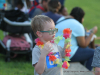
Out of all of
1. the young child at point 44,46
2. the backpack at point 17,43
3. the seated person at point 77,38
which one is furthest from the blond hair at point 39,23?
the backpack at point 17,43

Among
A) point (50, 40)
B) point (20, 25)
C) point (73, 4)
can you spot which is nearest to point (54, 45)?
point (50, 40)

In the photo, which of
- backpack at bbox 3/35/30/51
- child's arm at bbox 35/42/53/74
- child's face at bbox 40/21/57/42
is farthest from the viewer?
backpack at bbox 3/35/30/51

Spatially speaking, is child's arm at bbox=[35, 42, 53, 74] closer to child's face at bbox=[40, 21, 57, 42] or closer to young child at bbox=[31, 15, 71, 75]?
young child at bbox=[31, 15, 71, 75]

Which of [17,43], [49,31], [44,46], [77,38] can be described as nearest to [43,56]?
[44,46]

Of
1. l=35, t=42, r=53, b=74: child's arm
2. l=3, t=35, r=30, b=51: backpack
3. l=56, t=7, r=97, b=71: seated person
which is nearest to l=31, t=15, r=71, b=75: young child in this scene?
l=35, t=42, r=53, b=74: child's arm

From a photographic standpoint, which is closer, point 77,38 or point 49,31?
point 49,31

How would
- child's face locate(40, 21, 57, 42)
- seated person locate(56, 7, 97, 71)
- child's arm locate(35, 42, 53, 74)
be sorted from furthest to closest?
seated person locate(56, 7, 97, 71) < child's face locate(40, 21, 57, 42) < child's arm locate(35, 42, 53, 74)

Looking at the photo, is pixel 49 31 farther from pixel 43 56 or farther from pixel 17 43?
pixel 17 43

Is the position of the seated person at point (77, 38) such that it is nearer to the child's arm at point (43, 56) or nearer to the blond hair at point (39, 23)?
the blond hair at point (39, 23)

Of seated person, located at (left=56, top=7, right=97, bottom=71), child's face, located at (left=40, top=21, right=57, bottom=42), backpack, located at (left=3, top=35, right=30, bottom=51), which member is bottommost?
backpack, located at (left=3, top=35, right=30, bottom=51)

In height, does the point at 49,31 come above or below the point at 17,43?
above

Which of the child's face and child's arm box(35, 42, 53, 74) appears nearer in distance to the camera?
child's arm box(35, 42, 53, 74)

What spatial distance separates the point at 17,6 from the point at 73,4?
499 inches

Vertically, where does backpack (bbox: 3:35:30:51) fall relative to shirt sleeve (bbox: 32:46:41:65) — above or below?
below
